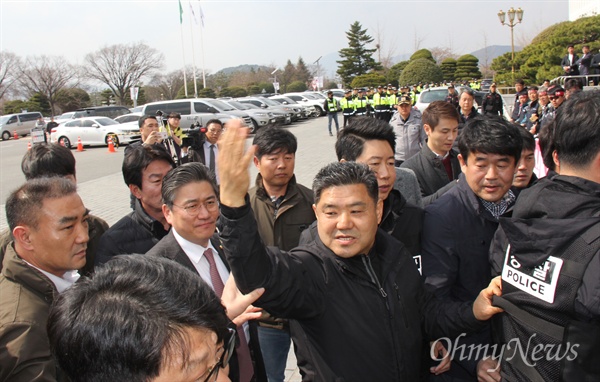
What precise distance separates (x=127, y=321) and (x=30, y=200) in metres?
1.50

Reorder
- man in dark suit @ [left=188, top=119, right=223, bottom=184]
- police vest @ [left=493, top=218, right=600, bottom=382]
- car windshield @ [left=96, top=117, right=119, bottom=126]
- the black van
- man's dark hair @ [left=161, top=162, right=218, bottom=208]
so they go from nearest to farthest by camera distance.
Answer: police vest @ [left=493, top=218, right=600, bottom=382] → man's dark hair @ [left=161, top=162, right=218, bottom=208] → man in dark suit @ [left=188, top=119, right=223, bottom=184] → car windshield @ [left=96, top=117, right=119, bottom=126] → the black van

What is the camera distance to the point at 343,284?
192 centimetres

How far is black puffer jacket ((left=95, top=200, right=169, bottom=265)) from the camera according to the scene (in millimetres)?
2842

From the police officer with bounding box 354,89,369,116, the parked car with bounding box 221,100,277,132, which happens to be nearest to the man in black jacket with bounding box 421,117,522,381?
the police officer with bounding box 354,89,369,116

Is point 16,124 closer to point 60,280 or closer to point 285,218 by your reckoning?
point 285,218

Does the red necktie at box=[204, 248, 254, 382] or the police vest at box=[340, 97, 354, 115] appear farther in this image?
the police vest at box=[340, 97, 354, 115]

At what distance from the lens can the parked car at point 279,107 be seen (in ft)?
82.2

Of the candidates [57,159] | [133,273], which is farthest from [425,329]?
[57,159]

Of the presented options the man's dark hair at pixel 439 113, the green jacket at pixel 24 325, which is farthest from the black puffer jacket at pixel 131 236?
the man's dark hair at pixel 439 113

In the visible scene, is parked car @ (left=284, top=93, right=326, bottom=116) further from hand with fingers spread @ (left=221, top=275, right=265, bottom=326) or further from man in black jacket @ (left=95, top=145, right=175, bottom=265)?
hand with fingers spread @ (left=221, top=275, right=265, bottom=326)

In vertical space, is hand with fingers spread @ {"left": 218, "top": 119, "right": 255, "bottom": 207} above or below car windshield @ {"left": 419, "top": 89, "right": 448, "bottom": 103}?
below

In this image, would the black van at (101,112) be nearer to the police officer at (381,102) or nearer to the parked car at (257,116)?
the parked car at (257,116)

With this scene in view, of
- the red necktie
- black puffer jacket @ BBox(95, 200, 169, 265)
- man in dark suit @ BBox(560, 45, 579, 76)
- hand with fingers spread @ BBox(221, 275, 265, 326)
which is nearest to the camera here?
hand with fingers spread @ BBox(221, 275, 265, 326)

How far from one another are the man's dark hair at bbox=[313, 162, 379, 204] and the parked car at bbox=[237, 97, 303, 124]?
22580 millimetres
